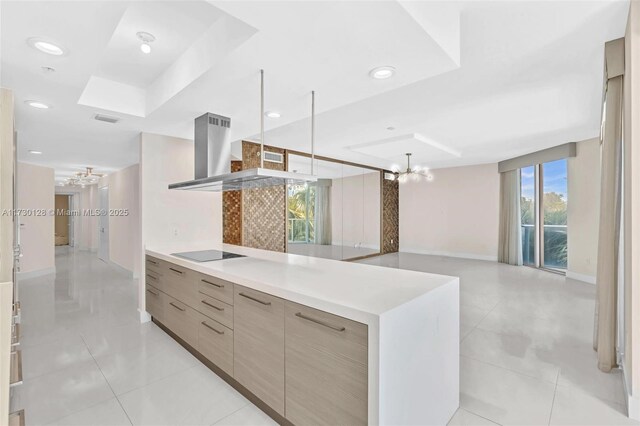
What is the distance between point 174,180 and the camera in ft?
12.7

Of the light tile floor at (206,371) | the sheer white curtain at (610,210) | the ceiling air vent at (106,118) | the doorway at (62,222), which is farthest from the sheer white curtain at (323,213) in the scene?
the doorway at (62,222)

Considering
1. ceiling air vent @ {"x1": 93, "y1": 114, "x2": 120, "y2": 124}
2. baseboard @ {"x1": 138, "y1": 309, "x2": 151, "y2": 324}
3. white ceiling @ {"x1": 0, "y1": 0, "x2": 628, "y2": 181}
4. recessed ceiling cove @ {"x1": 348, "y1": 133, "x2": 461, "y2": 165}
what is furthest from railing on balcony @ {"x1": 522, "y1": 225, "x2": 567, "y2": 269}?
ceiling air vent @ {"x1": 93, "y1": 114, "x2": 120, "y2": 124}

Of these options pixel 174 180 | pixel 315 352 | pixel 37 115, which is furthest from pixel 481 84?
pixel 37 115

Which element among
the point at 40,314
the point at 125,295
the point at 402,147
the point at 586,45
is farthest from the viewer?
the point at 402,147

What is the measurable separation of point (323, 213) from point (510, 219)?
14.4 ft

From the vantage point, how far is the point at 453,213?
8.20 m

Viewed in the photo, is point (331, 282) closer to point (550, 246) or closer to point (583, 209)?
point (583, 209)

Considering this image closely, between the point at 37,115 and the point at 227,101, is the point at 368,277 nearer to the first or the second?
the point at 227,101

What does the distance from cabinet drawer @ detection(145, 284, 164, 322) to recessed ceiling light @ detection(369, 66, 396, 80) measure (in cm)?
295

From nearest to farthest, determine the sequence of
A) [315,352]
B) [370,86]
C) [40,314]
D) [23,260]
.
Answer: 1. [315,352]
2. [370,86]
3. [40,314]
4. [23,260]

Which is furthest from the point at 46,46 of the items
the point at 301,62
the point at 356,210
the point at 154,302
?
the point at 356,210

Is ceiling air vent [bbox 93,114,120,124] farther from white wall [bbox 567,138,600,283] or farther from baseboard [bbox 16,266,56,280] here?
white wall [bbox 567,138,600,283]

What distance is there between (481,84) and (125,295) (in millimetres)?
5529

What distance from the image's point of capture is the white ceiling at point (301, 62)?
5.34ft
